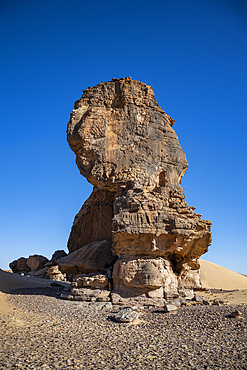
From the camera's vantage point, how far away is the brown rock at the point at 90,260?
13.4 metres

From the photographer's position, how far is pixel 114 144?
1319 cm

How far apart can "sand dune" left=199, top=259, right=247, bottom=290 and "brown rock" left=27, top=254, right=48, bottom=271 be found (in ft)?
59.7

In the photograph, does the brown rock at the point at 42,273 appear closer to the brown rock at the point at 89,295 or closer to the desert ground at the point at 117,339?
the brown rock at the point at 89,295

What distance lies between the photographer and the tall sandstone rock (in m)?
10.7

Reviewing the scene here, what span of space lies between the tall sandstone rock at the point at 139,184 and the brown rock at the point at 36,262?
45.9 feet

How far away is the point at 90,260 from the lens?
44.4 feet

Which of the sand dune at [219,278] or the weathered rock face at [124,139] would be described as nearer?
the weathered rock face at [124,139]

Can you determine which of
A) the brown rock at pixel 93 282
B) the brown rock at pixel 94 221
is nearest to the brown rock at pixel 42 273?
the brown rock at pixel 94 221

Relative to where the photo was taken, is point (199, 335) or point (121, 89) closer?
point (199, 335)

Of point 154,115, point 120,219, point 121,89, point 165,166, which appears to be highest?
point 121,89

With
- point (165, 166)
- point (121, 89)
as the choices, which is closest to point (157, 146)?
point (165, 166)

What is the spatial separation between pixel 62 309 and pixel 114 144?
24.5 ft

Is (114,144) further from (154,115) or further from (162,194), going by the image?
(162,194)

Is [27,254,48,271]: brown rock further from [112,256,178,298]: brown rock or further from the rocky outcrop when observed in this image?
[112,256,178,298]: brown rock
